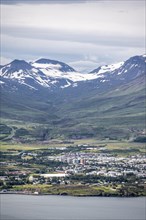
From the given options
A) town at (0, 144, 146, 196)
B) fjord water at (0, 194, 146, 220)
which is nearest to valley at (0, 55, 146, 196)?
town at (0, 144, 146, 196)

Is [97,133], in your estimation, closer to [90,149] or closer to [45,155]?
[90,149]

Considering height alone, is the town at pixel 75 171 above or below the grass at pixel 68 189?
above

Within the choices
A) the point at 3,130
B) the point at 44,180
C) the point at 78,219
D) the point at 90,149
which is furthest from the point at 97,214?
the point at 3,130

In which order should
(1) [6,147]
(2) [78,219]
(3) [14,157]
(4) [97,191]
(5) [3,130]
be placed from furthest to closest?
(5) [3,130]
(1) [6,147]
(3) [14,157]
(4) [97,191]
(2) [78,219]

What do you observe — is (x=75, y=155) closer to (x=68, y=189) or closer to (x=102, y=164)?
(x=102, y=164)

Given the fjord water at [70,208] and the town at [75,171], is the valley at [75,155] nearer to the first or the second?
the town at [75,171]

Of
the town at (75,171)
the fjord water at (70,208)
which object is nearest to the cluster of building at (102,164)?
the town at (75,171)

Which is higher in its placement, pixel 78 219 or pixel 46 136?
pixel 46 136

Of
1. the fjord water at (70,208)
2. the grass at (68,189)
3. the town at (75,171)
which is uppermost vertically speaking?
the town at (75,171)

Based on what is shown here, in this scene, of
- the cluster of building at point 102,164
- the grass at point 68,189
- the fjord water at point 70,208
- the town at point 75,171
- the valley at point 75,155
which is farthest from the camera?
the cluster of building at point 102,164
